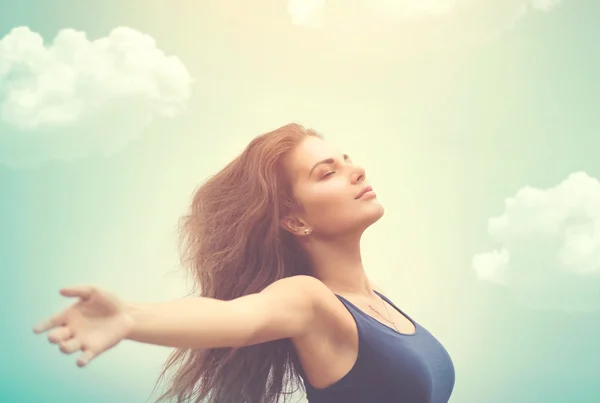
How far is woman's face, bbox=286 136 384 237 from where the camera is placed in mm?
1979

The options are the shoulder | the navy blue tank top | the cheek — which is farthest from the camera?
the cheek

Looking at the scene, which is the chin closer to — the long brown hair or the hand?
the long brown hair

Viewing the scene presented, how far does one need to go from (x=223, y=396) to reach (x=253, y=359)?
14cm

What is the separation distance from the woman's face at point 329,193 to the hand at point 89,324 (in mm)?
850

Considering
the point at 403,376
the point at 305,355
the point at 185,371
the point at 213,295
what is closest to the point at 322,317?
the point at 305,355

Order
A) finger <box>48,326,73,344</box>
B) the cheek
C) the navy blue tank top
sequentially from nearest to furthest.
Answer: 1. finger <box>48,326,73,344</box>
2. the navy blue tank top
3. the cheek

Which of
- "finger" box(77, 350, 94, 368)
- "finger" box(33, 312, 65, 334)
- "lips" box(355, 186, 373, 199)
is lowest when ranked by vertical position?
"finger" box(77, 350, 94, 368)

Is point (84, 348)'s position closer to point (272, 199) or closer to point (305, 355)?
point (305, 355)

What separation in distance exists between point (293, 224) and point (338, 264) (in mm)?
184

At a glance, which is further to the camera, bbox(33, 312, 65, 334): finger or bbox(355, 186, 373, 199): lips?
bbox(355, 186, 373, 199): lips

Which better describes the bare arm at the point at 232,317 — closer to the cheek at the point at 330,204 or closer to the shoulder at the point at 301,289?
the shoulder at the point at 301,289

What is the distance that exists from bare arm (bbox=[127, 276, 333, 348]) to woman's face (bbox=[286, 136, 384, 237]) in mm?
272

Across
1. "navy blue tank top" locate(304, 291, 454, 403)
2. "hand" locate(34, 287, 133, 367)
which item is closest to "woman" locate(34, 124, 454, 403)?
"navy blue tank top" locate(304, 291, 454, 403)

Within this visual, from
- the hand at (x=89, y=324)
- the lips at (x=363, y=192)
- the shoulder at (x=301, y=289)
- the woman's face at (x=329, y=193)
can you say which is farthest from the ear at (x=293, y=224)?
the hand at (x=89, y=324)
